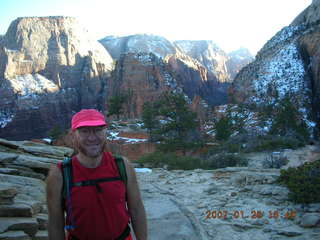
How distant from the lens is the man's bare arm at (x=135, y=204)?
7.29 ft

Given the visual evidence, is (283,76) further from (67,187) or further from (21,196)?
(67,187)

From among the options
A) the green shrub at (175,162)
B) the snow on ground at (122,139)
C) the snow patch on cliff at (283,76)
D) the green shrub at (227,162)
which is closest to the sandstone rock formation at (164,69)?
the snow patch on cliff at (283,76)

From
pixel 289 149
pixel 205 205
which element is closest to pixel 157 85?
pixel 289 149

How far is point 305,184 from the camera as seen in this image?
525 cm

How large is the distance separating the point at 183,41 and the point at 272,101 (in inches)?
5020

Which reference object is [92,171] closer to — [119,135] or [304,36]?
[119,135]

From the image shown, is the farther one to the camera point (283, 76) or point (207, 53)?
point (207, 53)

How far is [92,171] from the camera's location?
82.7 inches

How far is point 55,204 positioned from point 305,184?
Result: 174 inches

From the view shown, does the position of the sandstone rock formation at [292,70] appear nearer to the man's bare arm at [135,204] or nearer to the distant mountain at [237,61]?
the man's bare arm at [135,204]

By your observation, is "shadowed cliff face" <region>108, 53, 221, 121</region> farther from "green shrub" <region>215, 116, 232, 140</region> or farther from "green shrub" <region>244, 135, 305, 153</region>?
Result: "green shrub" <region>244, 135, 305, 153</region>

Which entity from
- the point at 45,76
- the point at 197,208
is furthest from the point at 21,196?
the point at 45,76
